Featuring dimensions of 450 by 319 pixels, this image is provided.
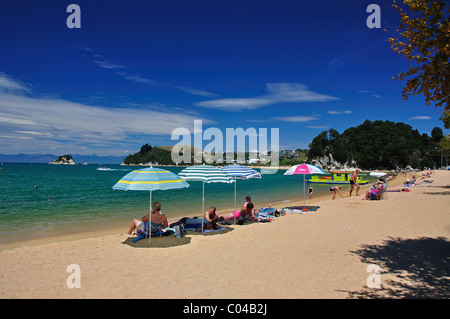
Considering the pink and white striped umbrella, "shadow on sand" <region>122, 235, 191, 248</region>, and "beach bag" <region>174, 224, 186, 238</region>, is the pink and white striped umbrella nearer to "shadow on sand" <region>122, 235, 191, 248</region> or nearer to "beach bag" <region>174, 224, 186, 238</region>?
"beach bag" <region>174, 224, 186, 238</region>

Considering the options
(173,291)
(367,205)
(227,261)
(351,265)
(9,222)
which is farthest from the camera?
(367,205)

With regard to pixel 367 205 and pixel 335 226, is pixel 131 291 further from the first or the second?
pixel 367 205

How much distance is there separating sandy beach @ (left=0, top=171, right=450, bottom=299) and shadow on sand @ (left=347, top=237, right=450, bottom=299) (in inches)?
0.7

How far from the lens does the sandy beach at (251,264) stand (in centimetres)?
471

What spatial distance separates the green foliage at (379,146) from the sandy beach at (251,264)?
12371 centimetres

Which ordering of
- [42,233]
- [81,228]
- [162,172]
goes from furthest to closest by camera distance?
[81,228] → [42,233] → [162,172]

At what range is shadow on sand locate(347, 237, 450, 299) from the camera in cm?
448

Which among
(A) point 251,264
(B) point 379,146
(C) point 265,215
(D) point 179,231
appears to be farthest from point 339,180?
(B) point 379,146

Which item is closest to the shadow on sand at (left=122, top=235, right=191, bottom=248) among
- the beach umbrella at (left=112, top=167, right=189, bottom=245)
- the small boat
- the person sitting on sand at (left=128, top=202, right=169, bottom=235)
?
the person sitting on sand at (left=128, top=202, right=169, bottom=235)

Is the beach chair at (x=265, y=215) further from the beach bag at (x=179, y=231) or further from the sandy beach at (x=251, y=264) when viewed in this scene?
the beach bag at (x=179, y=231)

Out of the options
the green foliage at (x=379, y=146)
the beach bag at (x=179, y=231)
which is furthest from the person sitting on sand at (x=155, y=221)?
the green foliage at (x=379, y=146)
